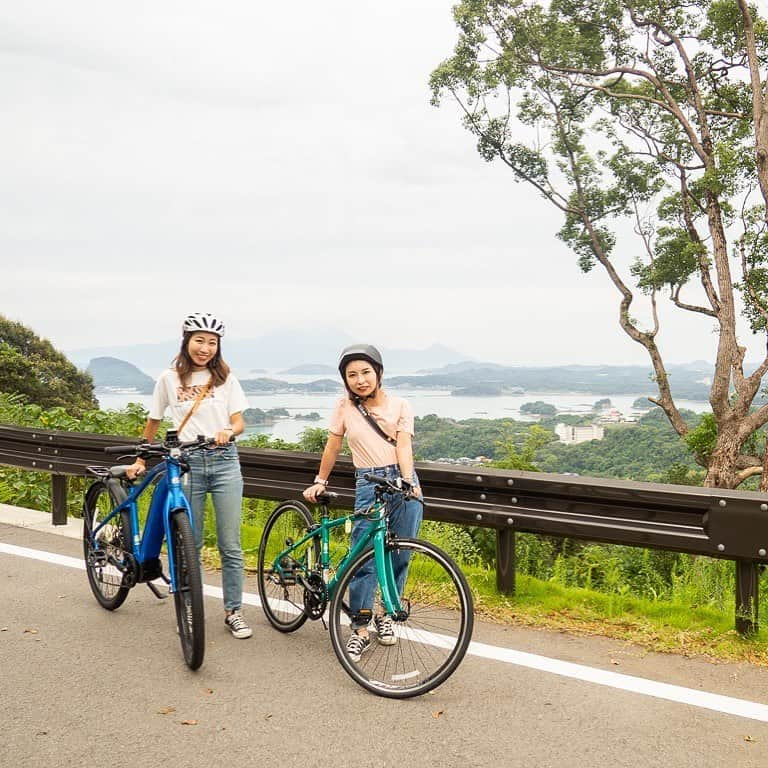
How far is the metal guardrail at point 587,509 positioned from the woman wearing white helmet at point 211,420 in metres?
1.19

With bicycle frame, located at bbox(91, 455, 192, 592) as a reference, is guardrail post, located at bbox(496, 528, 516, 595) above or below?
below

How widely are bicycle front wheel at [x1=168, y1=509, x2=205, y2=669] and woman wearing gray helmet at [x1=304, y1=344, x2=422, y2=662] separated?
0.71 m

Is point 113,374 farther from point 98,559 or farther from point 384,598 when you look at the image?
point 384,598

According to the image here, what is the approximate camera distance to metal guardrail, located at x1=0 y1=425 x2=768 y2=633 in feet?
15.3

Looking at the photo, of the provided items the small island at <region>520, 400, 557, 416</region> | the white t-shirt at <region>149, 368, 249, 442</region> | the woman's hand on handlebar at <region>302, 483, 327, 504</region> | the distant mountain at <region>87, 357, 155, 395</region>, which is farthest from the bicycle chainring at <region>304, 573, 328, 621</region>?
the small island at <region>520, 400, 557, 416</region>

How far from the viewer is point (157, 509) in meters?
4.79

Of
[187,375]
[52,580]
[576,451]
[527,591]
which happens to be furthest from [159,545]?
[576,451]

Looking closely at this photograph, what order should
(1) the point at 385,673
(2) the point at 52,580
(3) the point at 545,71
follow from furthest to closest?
(3) the point at 545,71
(2) the point at 52,580
(1) the point at 385,673

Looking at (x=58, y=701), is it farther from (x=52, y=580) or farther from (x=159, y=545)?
(x=52, y=580)

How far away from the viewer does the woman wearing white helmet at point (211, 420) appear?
4.91 metres

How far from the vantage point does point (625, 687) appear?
4.11 m

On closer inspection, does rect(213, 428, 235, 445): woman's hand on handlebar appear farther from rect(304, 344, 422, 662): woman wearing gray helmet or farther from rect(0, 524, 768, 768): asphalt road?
rect(0, 524, 768, 768): asphalt road

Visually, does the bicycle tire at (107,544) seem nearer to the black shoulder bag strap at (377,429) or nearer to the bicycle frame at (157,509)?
the bicycle frame at (157,509)

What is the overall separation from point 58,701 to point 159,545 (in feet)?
3.73
